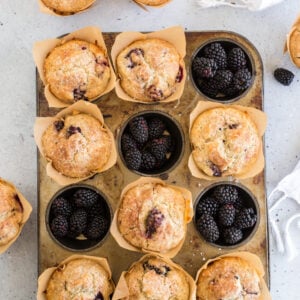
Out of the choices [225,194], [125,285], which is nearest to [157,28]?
[225,194]

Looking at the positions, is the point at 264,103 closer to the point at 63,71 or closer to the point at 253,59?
the point at 253,59

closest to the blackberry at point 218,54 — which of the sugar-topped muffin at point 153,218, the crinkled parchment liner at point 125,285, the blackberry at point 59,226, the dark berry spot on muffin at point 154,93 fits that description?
the dark berry spot on muffin at point 154,93

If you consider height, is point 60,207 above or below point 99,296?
above

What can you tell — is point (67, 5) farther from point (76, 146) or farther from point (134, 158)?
point (134, 158)

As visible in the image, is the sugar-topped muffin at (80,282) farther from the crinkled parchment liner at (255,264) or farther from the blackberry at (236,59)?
the blackberry at (236,59)

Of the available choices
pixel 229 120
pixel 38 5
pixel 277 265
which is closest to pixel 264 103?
pixel 229 120

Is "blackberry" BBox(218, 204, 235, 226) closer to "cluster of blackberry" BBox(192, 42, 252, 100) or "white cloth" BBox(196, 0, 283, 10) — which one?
"cluster of blackberry" BBox(192, 42, 252, 100)
